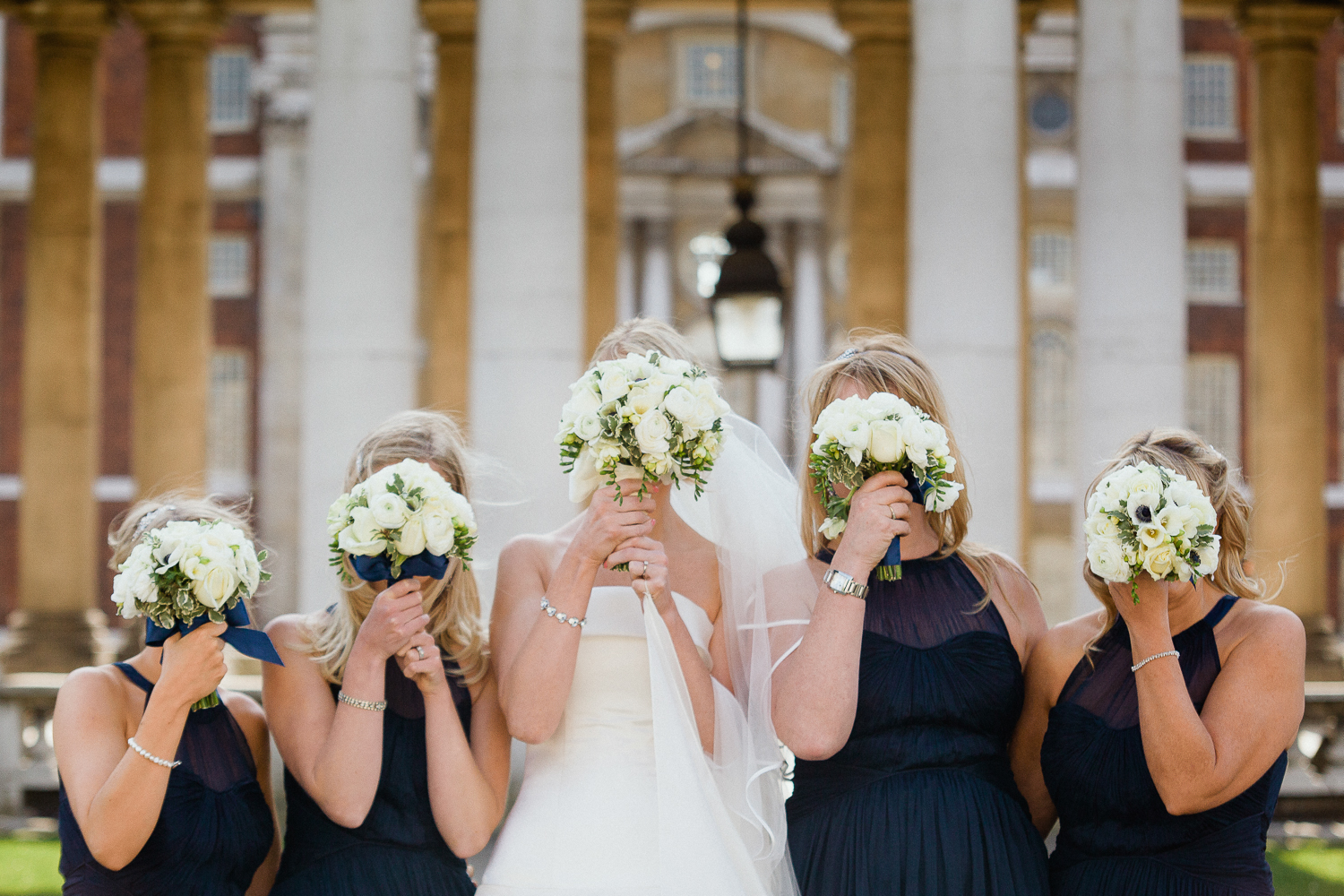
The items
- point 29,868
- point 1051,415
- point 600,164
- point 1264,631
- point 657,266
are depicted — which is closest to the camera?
point 1264,631

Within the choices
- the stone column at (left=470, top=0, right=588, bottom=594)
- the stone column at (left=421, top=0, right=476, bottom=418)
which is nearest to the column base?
the stone column at (left=421, top=0, right=476, bottom=418)

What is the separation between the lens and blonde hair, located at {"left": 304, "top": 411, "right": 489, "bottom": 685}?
204 inches

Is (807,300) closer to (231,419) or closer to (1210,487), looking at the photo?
(231,419)

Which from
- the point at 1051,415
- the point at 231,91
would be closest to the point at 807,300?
the point at 1051,415

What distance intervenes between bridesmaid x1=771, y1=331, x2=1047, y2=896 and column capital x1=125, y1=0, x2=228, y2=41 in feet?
57.3

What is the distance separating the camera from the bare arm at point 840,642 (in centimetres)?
467

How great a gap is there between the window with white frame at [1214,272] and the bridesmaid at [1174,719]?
120 ft

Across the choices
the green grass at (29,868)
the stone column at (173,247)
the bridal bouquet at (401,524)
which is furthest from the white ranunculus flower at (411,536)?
the stone column at (173,247)

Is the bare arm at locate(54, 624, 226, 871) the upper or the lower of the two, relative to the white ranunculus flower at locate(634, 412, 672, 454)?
lower

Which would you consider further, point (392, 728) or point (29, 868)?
point (29, 868)

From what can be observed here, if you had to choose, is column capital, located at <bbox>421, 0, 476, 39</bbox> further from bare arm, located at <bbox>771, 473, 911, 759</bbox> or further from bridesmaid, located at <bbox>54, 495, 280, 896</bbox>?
bare arm, located at <bbox>771, 473, 911, 759</bbox>

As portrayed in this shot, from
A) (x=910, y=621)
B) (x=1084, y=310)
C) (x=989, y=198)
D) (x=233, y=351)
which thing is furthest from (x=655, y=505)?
(x=233, y=351)

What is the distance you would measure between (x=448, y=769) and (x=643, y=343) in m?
1.87

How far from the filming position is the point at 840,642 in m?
4.66
